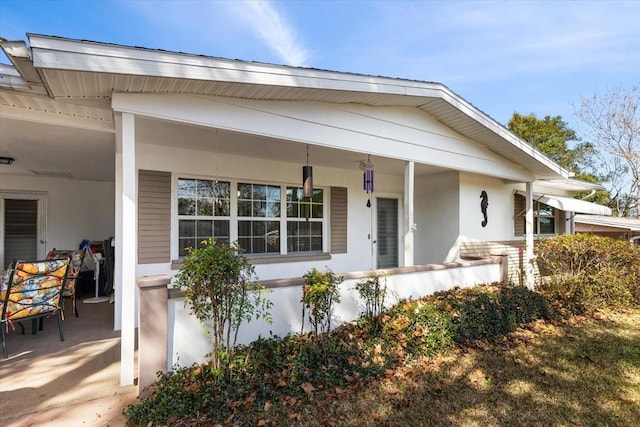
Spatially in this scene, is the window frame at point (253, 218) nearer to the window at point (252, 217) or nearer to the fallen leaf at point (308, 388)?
the window at point (252, 217)

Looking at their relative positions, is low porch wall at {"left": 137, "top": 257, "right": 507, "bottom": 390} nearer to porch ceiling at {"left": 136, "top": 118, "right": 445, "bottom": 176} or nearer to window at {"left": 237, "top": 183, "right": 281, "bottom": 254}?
porch ceiling at {"left": 136, "top": 118, "right": 445, "bottom": 176}

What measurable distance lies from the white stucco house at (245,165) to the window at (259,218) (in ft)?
0.09

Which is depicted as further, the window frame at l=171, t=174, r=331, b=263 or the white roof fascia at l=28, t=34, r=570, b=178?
the window frame at l=171, t=174, r=331, b=263

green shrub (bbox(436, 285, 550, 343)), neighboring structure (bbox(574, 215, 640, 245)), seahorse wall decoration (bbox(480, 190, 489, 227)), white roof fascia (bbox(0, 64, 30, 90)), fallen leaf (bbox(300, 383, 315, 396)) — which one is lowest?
fallen leaf (bbox(300, 383, 315, 396))

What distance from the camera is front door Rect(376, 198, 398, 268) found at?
876 centimetres

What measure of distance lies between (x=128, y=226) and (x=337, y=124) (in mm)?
3263

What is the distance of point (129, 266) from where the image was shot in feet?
11.3

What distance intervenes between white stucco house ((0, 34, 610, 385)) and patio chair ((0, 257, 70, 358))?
71cm

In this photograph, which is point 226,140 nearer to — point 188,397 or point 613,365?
point 188,397

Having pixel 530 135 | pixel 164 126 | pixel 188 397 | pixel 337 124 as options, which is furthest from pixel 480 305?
pixel 530 135

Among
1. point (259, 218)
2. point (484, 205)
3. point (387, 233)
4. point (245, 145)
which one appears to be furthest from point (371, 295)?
point (484, 205)

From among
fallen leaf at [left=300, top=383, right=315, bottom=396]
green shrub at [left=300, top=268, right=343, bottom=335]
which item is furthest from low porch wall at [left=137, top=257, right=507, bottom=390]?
fallen leaf at [left=300, top=383, right=315, bottom=396]

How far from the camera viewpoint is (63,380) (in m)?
3.47

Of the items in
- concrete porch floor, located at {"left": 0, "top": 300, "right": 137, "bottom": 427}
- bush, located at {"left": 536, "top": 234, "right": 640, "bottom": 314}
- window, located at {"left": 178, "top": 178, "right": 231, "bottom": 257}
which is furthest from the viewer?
bush, located at {"left": 536, "top": 234, "right": 640, "bottom": 314}
